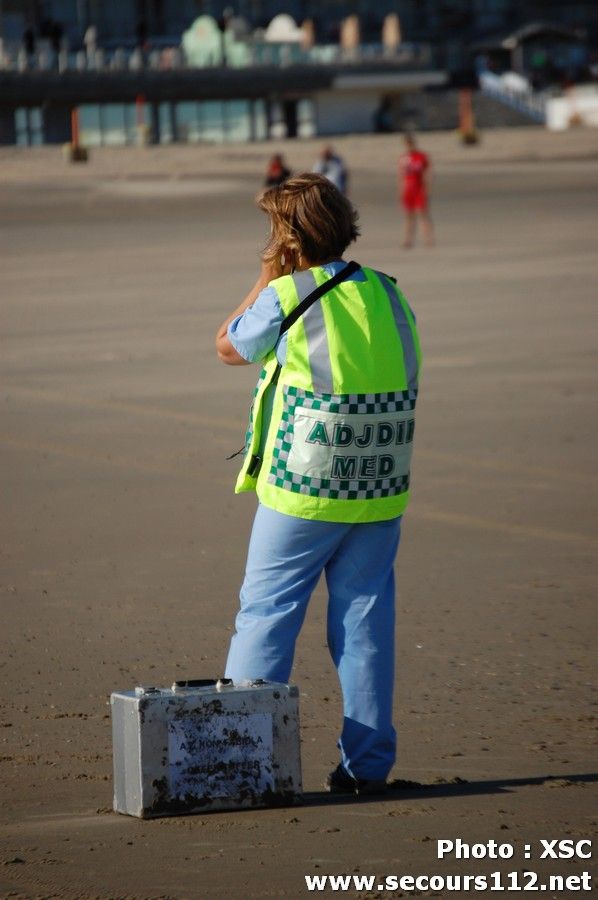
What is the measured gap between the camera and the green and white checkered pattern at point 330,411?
15.5 ft

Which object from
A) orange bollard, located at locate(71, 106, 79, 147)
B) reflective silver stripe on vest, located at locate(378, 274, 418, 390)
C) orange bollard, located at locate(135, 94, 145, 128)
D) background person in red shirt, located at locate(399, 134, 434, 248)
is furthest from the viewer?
orange bollard, located at locate(135, 94, 145, 128)

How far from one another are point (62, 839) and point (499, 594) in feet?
11.6

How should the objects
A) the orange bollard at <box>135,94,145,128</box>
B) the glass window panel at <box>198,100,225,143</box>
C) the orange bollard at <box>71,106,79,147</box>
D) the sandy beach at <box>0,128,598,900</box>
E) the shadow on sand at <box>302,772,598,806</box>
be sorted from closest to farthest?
the sandy beach at <box>0,128,598,900</box> < the shadow on sand at <box>302,772,598,806</box> < the orange bollard at <box>71,106,79,147</box> < the orange bollard at <box>135,94,145,128</box> < the glass window panel at <box>198,100,225,143</box>

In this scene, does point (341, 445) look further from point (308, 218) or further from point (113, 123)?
point (113, 123)

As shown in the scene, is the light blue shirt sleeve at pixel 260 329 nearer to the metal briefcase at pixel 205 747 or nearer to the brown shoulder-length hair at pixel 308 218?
the brown shoulder-length hair at pixel 308 218

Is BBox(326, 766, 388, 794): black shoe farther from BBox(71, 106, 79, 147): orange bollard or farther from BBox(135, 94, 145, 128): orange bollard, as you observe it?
BBox(135, 94, 145, 128): orange bollard

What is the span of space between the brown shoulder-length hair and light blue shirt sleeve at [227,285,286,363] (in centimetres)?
15

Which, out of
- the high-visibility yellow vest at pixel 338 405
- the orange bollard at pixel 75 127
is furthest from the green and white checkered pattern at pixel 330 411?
the orange bollard at pixel 75 127

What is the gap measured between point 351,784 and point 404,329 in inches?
52.1

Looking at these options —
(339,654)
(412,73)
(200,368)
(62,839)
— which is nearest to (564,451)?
(200,368)

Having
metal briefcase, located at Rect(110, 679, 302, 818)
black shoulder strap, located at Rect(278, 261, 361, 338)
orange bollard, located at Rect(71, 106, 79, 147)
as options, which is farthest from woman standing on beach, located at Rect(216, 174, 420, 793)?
orange bollard, located at Rect(71, 106, 79, 147)

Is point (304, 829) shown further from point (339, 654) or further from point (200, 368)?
point (200, 368)

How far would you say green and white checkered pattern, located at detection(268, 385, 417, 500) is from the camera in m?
4.71

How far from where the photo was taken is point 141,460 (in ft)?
35.7
